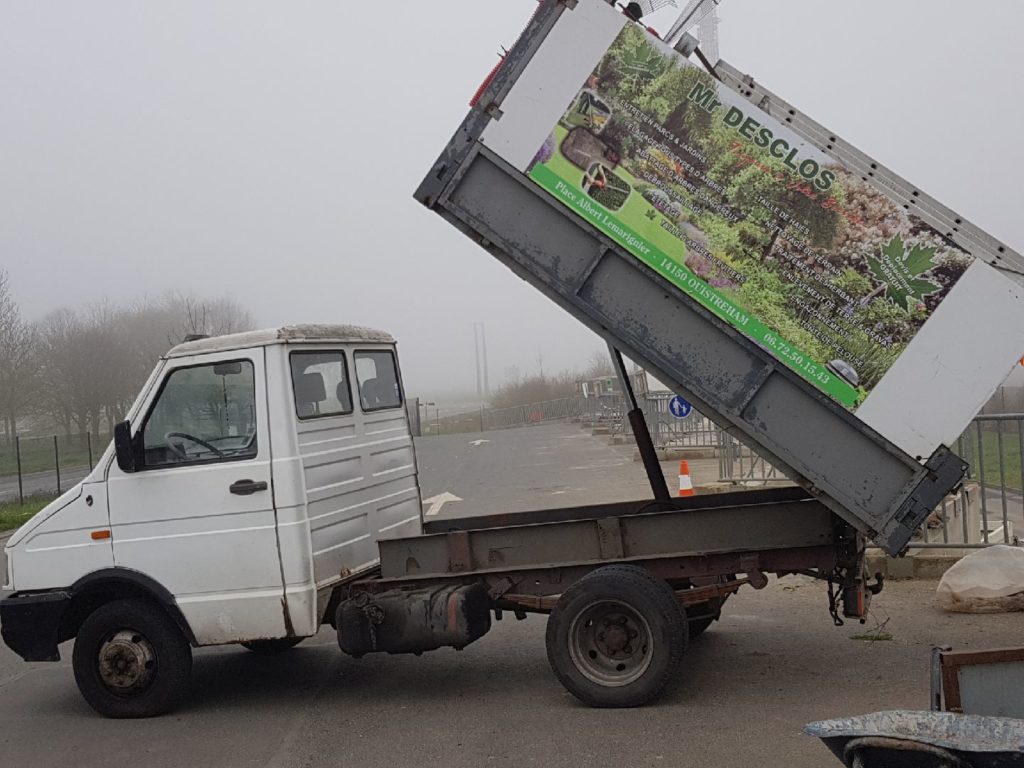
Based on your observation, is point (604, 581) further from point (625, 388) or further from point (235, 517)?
point (235, 517)

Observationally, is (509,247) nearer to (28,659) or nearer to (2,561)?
(28,659)

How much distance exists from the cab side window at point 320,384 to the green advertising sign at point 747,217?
1.98 meters

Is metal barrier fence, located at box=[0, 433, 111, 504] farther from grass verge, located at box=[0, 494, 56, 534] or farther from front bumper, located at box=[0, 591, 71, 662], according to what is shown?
front bumper, located at box=[0, 591, 71, 662]

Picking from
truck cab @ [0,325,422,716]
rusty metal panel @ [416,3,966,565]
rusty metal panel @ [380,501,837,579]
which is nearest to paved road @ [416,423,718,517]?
rusty metal panel @ [380,501,837,579]

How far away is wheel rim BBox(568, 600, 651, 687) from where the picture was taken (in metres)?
6.31

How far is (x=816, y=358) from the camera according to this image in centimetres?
584

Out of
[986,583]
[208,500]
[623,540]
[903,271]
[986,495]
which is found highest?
[903,271]

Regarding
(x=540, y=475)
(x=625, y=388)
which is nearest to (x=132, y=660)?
(x=625, y=388)

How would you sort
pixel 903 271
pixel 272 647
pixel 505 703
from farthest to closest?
pixel 272 647, pixel 505 703, pixel 903 271

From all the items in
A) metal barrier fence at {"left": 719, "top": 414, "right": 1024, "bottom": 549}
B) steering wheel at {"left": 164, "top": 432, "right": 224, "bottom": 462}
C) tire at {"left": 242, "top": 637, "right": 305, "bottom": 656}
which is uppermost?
steering wheel at {"left": 164, "top": 432, "right": 224, "bottom": 462}

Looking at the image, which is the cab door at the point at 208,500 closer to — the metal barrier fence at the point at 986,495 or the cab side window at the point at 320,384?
the cab side window at the point at 320,384

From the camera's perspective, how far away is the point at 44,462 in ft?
141

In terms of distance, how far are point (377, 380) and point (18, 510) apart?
761 inches

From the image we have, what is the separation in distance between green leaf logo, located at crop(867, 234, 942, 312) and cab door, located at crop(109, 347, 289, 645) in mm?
3676
